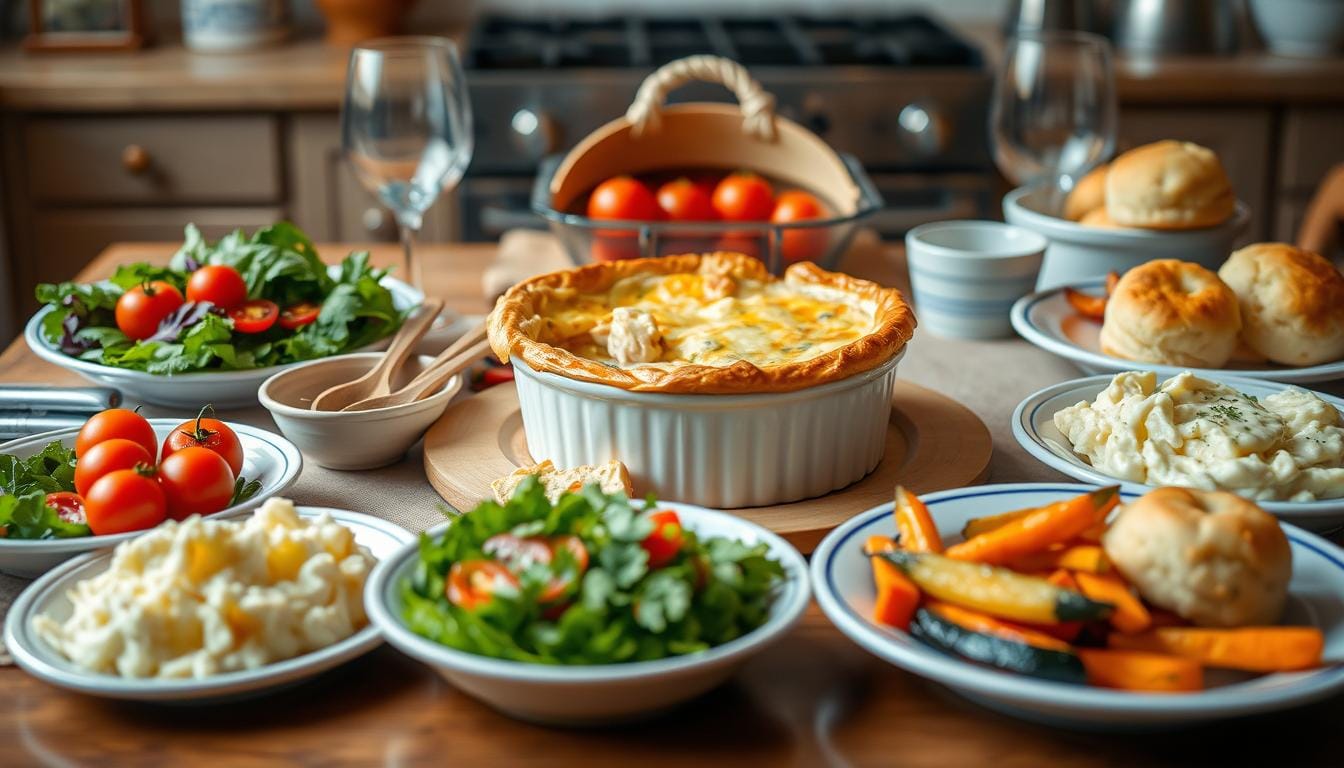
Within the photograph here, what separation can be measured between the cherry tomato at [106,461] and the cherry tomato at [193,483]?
1.1 inches

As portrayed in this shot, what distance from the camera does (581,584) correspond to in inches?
45.7

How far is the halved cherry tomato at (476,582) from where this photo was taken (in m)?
1.15

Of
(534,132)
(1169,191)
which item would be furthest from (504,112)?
(1169,191)

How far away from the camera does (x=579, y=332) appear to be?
1.88m

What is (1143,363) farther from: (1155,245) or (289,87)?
(289,87)

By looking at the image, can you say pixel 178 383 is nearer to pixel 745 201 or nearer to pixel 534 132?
pixel 745 201

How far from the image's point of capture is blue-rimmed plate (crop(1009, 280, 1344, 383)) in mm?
1903

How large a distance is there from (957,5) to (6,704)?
4544 mm

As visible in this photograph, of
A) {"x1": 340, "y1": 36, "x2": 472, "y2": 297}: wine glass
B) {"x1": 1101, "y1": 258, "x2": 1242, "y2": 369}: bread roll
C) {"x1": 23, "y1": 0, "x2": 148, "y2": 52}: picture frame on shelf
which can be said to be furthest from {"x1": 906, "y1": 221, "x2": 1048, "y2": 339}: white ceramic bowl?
{"x1": 23, "y1": 0, "x2": 148, "y2": 52}: picture frame on shelf

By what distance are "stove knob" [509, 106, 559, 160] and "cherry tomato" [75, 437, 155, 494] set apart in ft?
8.25

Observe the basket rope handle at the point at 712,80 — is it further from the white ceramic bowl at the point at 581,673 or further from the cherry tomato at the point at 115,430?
the white ceramic bowl at the point at 581,673

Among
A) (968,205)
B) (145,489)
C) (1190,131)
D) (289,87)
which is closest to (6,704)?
(145,489)

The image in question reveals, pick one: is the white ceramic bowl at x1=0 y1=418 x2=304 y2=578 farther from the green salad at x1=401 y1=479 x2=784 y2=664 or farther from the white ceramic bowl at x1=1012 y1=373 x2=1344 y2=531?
the white ceramic bowl at x1=1012 y1=373 x2=1344 y2=531

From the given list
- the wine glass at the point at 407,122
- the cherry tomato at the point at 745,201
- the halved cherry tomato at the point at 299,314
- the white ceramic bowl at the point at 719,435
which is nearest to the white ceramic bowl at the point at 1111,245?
the cherry tomato at the point at 745,201
